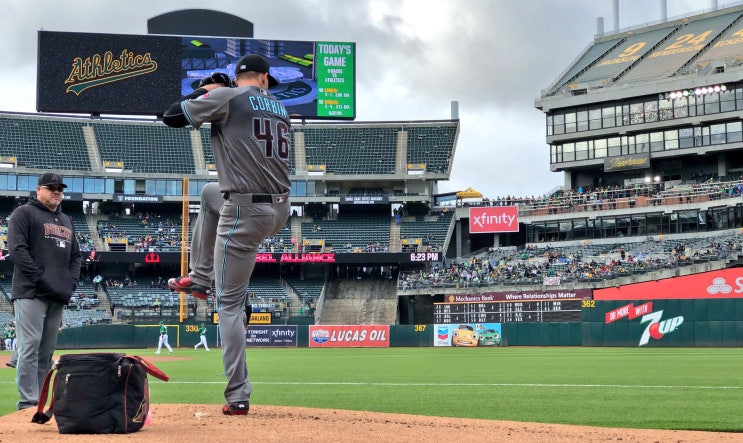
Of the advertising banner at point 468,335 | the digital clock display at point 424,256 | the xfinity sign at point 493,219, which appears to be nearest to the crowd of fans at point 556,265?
the digital clock display at point 424,256

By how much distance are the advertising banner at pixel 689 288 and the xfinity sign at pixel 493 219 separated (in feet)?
41.6

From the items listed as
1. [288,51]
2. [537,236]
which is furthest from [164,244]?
[537,236]

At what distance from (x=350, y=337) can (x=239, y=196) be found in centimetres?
3448

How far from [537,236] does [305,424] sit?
52063mm

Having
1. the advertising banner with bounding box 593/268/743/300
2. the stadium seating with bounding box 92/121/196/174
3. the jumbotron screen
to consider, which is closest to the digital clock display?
the jumbotron screen

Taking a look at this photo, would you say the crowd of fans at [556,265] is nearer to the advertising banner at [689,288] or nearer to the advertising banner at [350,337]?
the advertising banner at [689,288]

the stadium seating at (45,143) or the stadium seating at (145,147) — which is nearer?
the stadium seating at (45,143)

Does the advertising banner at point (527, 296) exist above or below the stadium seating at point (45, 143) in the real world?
below

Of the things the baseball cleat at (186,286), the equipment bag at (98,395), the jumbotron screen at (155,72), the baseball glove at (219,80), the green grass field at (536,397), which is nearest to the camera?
the equipment bag at (98,395)

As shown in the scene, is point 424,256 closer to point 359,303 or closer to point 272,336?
point 359,303

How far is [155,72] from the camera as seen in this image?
55.0 m

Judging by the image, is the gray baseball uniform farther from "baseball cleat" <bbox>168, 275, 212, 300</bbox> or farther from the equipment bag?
the equipment bag

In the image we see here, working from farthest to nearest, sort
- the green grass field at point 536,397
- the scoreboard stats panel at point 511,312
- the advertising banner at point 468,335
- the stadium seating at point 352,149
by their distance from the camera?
the stadium seating at point 352,149
the advertising banner at point 468,335
the scoreboard stats panel at point 511,312
the green grass field at point 536,397

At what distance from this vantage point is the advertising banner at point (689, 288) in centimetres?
4050
